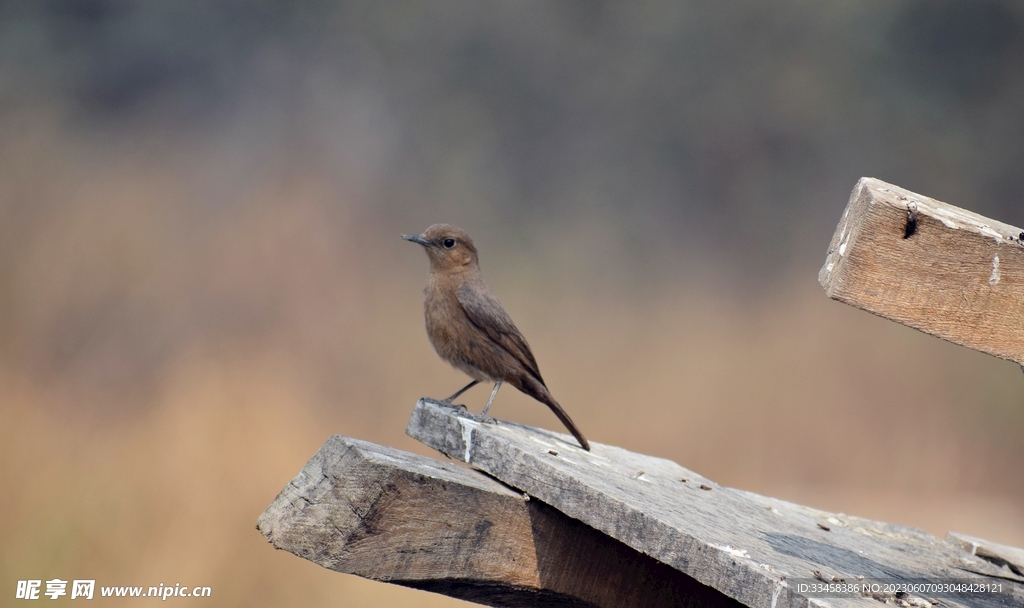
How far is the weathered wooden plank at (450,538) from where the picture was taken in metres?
2.10

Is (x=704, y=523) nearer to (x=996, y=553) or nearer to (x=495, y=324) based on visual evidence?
(x=996, y=553)

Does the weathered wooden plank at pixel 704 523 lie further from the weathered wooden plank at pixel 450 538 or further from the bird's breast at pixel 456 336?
the bird's breast at pixel 456 336

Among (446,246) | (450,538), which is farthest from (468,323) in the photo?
(450,538)

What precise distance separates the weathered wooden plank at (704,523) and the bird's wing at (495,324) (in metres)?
0.85

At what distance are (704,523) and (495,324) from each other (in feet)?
6.73

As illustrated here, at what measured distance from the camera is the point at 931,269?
1.74m

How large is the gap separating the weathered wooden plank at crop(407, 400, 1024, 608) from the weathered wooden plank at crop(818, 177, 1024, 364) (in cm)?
55

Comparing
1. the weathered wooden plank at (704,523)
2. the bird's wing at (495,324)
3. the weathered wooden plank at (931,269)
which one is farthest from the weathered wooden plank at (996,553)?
the bird's wing at (495,324)

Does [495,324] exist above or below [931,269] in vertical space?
above

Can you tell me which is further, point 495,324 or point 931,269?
point 495,324

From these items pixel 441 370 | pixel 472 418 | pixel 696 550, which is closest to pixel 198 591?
pixel 441 370

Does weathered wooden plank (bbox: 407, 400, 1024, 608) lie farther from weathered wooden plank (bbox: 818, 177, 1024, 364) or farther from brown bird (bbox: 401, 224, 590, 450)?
brown bird (bbox: 401, 224, 590, 450)

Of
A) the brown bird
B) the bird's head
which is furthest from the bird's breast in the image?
the bird's head

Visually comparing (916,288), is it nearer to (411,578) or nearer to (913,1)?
(411,578)
